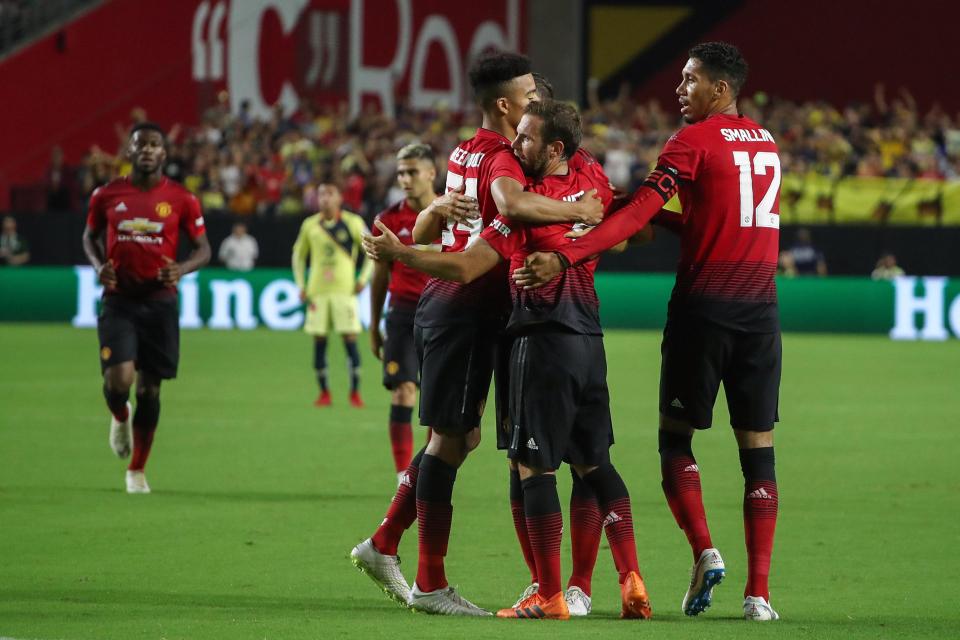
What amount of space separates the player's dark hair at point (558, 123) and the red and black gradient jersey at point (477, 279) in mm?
257

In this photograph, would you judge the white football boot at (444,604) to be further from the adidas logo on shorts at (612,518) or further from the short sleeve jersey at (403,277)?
the short sleeve jersey at (403,277)

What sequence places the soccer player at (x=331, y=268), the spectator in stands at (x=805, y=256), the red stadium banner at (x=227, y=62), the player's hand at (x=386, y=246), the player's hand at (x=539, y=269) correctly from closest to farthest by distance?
the player's hand at (x=539, y=269), the player's hand at (x=386, y=246), the soccer player at (x=331, y=268), the spectator in stands at (x=805, y=256), the red stadium banner at (x=227, y=62)

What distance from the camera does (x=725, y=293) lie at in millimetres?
6895

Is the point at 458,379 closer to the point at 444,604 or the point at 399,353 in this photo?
the point at 444,604

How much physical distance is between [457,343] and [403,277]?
423 cm

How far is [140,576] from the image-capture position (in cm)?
777

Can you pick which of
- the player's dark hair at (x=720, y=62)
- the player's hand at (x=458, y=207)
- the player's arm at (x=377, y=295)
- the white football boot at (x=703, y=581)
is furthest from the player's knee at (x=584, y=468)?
the player's arm at (x=377, y=295)

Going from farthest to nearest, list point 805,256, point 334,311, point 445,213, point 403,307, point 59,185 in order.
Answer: point 59,185
point 805,256
point 334,311
point 403,307
point 445,213

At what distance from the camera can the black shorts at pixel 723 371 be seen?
6926 mm

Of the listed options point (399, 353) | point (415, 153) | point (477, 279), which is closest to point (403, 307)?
point (399, 353)

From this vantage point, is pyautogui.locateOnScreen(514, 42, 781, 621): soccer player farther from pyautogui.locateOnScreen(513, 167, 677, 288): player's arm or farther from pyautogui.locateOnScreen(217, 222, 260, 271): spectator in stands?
pyautogui.locateOnScreen(217, 222, 260, 271): spectator in stands

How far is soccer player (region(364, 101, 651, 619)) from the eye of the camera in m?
6.52

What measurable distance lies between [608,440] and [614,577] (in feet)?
4.70

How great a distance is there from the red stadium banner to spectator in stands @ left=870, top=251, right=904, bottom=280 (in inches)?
513
